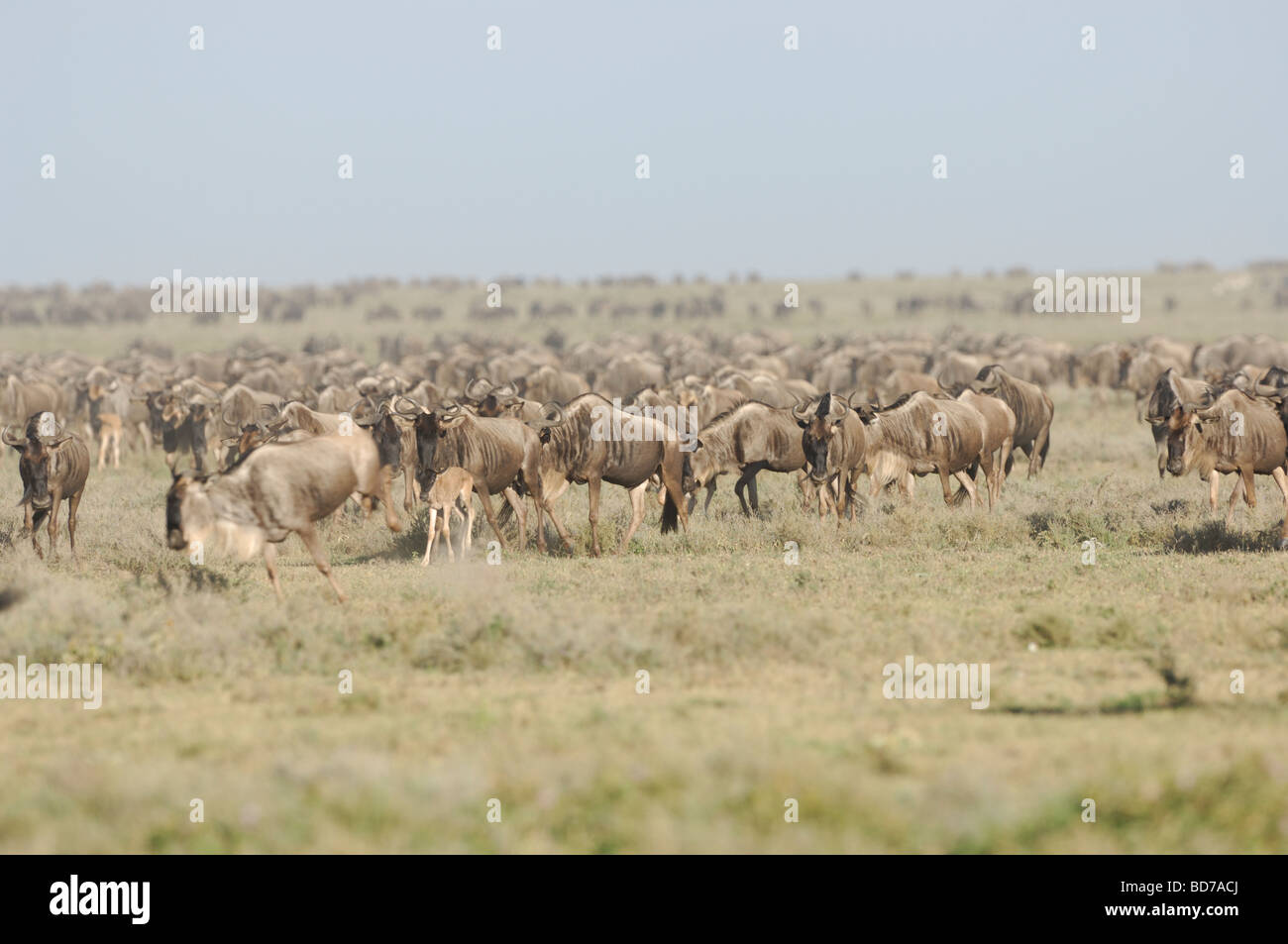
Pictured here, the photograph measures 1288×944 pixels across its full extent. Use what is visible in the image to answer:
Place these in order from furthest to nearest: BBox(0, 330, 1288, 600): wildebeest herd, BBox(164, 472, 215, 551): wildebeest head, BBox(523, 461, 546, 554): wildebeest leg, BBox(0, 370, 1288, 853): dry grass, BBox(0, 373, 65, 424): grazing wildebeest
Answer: BBox(0, 373, 65, 424): grazing wildebeest → BBox(523, 461, 546, 554): wildebeest leg → BBox(0, 330, 1288, 600): wildebeest herd → BBox(164, 472, 215, 551): wildebeest head → BBox(0, 370, 1288, 853): dry grass

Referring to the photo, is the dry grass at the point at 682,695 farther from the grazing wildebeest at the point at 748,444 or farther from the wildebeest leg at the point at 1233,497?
the grazing wildebeest at the point at 748,444

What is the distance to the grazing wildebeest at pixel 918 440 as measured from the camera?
17141 mm

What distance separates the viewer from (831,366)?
120 feet

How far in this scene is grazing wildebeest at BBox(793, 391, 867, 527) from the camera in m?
15.8

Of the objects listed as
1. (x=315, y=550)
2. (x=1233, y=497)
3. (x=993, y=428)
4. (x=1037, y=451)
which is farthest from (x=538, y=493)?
(x=1037, y=451)

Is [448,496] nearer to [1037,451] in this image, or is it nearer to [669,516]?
[669,516]

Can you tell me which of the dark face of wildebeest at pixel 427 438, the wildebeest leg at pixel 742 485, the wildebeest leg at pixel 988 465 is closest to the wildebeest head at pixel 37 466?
the dark face of wildebeest at pixel 427 438

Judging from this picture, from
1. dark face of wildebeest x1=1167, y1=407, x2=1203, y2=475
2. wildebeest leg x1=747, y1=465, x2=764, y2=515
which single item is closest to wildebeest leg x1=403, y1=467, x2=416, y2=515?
wildebeest leg x1=747, y1=465, x2=764, y2=515

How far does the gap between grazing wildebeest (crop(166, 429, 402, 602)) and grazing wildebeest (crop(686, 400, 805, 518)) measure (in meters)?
5.80

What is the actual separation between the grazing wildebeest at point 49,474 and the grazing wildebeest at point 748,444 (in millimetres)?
7035

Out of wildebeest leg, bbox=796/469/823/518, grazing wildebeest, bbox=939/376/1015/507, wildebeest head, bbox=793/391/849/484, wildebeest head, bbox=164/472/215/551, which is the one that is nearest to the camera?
wildebeest head, bbox=164/472/215/551

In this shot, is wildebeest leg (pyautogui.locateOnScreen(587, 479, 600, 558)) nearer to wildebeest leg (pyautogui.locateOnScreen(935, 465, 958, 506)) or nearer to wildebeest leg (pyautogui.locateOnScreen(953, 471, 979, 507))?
wildebeest leg (pyautogui.locateOnScreen(935, 465, 958, 506))

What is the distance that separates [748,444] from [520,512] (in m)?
3.09
